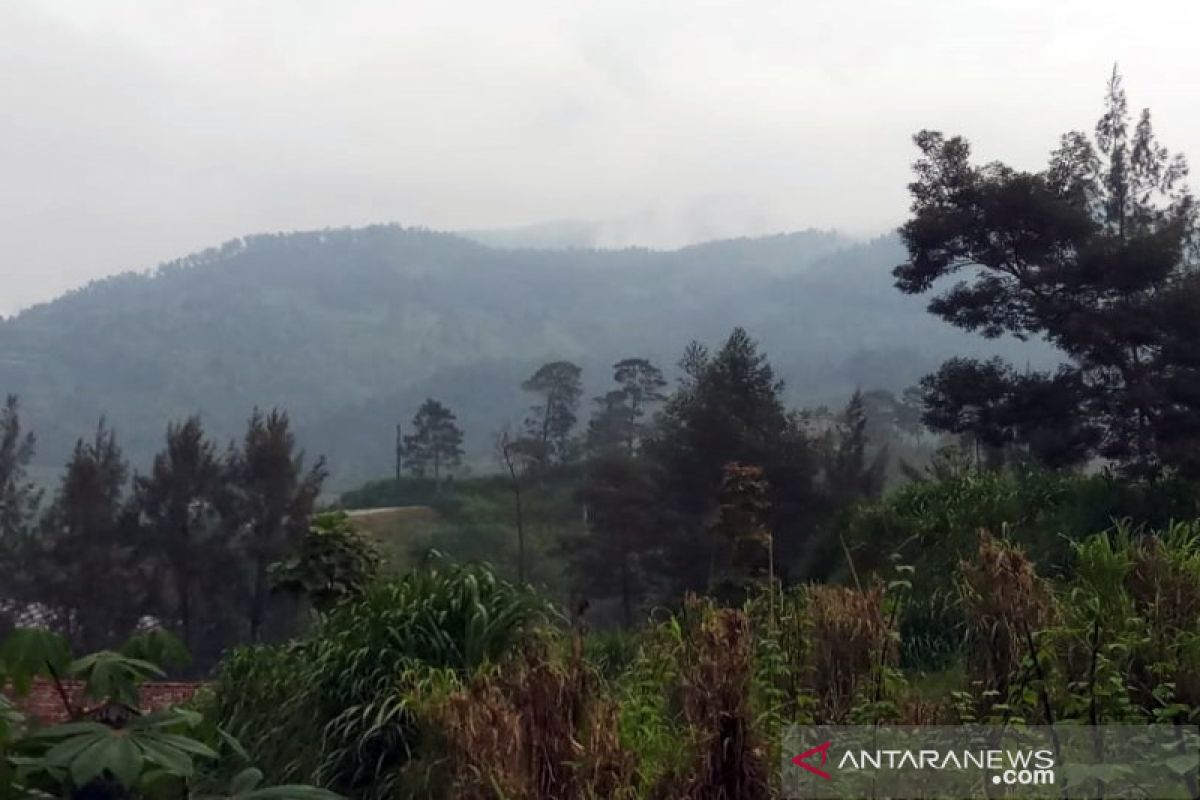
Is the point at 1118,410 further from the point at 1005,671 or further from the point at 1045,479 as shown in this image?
the point at 1005,671

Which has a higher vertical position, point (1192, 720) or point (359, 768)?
point (1192, 720)

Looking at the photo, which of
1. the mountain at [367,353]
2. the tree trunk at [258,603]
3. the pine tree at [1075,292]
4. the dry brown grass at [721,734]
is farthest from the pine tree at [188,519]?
the mountain at [367,353]

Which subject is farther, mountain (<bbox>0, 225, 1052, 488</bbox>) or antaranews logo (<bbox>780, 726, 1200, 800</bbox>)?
mountain (<bbox>0, 225, 1052, 488</bbox>)

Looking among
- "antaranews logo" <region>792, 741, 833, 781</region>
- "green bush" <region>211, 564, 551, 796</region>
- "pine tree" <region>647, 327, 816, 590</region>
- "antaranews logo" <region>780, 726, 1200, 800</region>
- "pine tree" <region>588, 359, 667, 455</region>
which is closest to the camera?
"antaranews logo" <region>780, 726, 1200, 800</region>

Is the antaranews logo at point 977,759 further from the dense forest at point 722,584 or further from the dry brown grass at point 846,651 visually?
the dry brown grass at point 846,651

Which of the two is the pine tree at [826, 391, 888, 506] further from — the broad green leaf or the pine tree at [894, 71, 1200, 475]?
the broad green leaf

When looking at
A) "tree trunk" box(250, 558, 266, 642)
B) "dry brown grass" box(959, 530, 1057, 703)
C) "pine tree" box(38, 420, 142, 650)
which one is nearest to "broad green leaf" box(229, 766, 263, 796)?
"dry brown grass" box(959, 530, 1057, 703)

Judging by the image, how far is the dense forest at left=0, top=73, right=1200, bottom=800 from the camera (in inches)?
152

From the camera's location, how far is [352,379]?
156 m

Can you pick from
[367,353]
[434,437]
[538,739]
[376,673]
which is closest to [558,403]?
[434,437]

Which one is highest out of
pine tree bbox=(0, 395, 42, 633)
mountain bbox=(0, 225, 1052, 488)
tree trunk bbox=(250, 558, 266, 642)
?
mountain bbox=(0, 225, 1052, 488)

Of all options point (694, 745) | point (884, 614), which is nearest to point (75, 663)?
point (694, 745)

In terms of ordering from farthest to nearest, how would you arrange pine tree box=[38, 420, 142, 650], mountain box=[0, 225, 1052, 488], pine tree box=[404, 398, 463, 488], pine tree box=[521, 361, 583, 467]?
mountain box=[0, 225, 1052, 488] → pine tree box=[521, 361, 583, 467] → pine tree box=[404, 398, 463, 488] → pine tree box=[38, 420, 142, 650]

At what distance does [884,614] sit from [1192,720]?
118 centimetres
